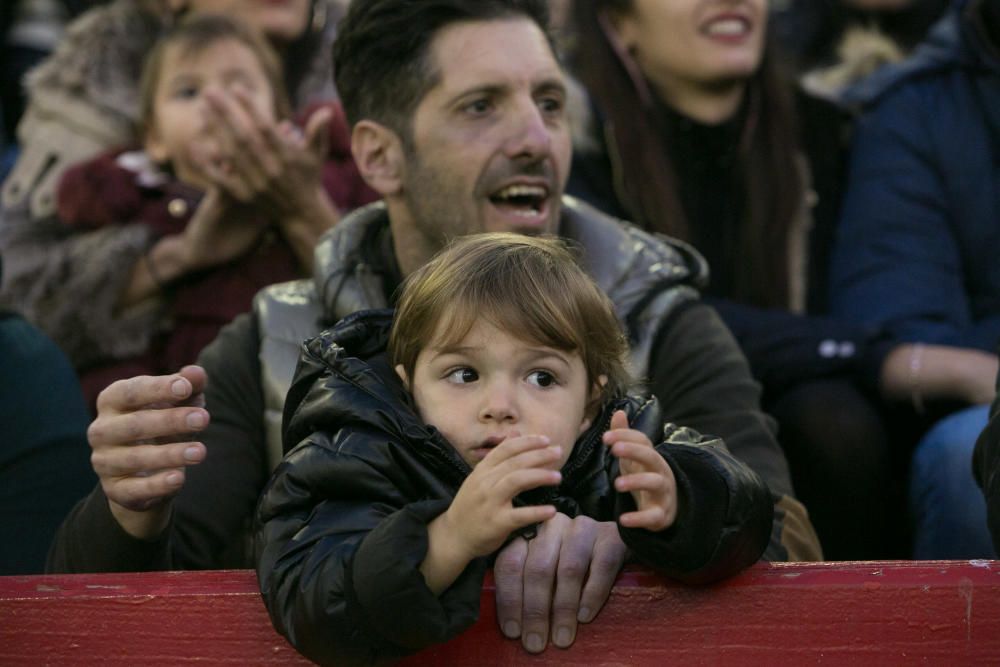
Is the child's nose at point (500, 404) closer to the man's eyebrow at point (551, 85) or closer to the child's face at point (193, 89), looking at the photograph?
the man's eyebrow at point (551, 85)

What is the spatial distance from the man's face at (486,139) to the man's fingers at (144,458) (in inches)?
33.6

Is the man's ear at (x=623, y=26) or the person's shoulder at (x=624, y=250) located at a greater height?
the person's shoulder at (x=624, y=250)

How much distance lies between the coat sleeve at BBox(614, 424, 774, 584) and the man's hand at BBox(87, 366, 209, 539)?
602mm

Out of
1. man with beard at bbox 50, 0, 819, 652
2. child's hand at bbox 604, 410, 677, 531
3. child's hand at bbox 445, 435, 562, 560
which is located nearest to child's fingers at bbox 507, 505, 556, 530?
child's hand at bbox 445, 435, 562, 560

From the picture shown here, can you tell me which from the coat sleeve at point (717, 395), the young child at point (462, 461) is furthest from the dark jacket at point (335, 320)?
the young child at point (462, 461)

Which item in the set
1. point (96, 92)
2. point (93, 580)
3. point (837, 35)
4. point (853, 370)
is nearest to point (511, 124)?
point (853, 370)

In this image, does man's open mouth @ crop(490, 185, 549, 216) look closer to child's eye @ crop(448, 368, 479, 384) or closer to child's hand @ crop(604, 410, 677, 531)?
child's eye @ crop(448, 368, 479, 384)

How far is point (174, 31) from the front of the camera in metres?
3.76

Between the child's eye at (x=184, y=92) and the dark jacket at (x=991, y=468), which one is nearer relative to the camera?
the dark jacket at (x=991, y=468)

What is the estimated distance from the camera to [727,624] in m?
1.73

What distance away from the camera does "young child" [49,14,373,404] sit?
3375 mm

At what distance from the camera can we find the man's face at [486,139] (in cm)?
267

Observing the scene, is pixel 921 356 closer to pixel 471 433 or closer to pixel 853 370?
pixel 853 370

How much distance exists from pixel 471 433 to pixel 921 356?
5.24 ft
